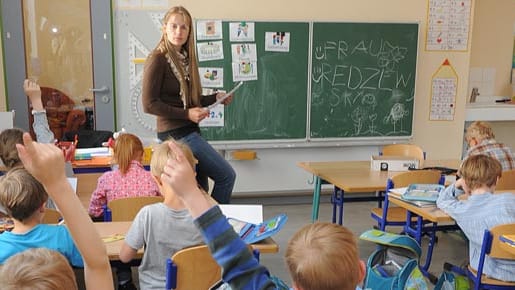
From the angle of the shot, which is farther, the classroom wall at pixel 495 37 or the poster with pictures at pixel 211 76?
A: the classroom wall at pixel 495 37

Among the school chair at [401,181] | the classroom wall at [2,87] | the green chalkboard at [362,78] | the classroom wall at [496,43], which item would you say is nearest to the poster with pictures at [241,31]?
the green chalkboard at [362,78]

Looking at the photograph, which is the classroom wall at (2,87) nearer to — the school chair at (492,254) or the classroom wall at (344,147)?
the classroom wall at (344,147)

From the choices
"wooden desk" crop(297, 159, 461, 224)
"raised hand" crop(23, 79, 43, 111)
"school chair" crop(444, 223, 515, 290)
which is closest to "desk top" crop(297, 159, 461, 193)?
"wooden desk" crop(297, 159, 461, 224)

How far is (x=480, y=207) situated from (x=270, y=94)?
9.65 feet

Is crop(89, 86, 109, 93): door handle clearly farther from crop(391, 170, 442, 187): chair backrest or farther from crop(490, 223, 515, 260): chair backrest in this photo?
crop(490, 223, 515, 260): chair backrest

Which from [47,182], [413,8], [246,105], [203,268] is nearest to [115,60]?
[246,105]

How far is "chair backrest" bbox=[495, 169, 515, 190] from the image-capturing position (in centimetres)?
399

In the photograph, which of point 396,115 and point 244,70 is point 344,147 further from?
point 244,70

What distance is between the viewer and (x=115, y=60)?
5.25 m

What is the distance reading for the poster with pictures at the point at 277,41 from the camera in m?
5.44

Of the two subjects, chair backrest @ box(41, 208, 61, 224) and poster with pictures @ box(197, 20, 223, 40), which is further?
poster with pictures @ box(197, 20, 223, 40)

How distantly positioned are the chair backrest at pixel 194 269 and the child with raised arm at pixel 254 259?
31.3 inches

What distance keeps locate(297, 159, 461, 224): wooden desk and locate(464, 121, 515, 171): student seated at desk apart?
25 centimetres

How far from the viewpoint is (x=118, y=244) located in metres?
2.43
